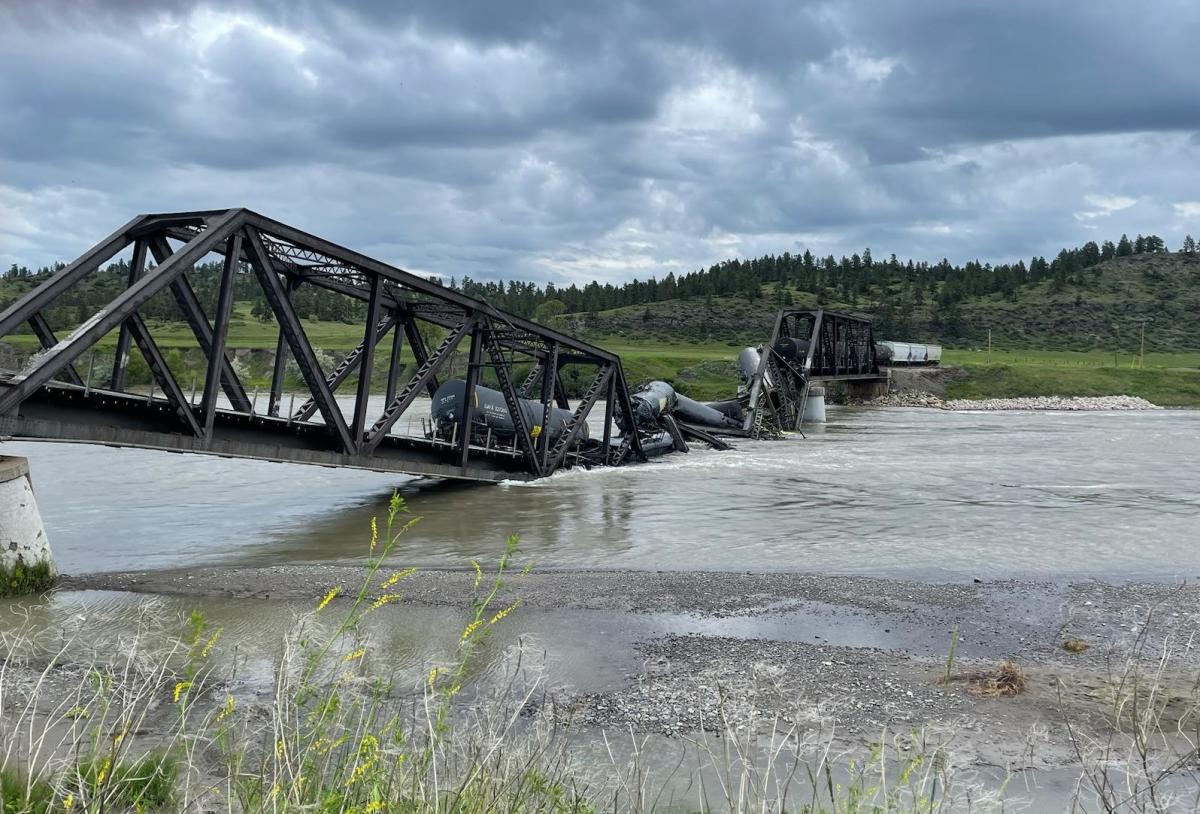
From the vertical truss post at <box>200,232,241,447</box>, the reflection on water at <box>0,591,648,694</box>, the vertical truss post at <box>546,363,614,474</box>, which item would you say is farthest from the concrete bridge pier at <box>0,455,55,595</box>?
the vertical truss post at <box>546,363,614,474</box>

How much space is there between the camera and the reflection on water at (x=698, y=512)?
1853 cm

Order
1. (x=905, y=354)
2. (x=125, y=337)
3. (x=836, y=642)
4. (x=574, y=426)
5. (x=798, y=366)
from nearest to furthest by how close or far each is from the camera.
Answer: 1. (x=836, y=642)
2. (x=125, y=337)
3. (x=574, y=426)
4. (x=798, y=366)
5. (x=905, y=354)

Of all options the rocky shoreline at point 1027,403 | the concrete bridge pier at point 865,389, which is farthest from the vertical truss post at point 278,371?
the concrete bridge pier at point 865,389

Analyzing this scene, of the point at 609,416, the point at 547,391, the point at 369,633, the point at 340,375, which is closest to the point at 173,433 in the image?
the point at 340,375

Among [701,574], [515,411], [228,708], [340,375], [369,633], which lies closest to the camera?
[228,708]

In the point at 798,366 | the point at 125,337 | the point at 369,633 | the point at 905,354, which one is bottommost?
the point at 369,633

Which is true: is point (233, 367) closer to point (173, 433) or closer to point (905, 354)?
point (173, 433)

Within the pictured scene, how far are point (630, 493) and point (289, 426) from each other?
449 inches

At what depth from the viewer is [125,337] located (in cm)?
1898

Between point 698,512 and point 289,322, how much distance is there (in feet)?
38.8

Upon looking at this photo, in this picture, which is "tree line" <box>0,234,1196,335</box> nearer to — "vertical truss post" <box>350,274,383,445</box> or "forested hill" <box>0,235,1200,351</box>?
"forested hill" <box>0,235,1200,351</box>

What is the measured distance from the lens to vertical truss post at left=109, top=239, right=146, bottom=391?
1903 centimetres

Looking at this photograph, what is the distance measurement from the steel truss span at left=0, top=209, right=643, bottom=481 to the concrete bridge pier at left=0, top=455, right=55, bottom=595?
67.8 inches

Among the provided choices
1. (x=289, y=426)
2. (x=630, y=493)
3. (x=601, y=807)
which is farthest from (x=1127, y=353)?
(x=601, y=807)
